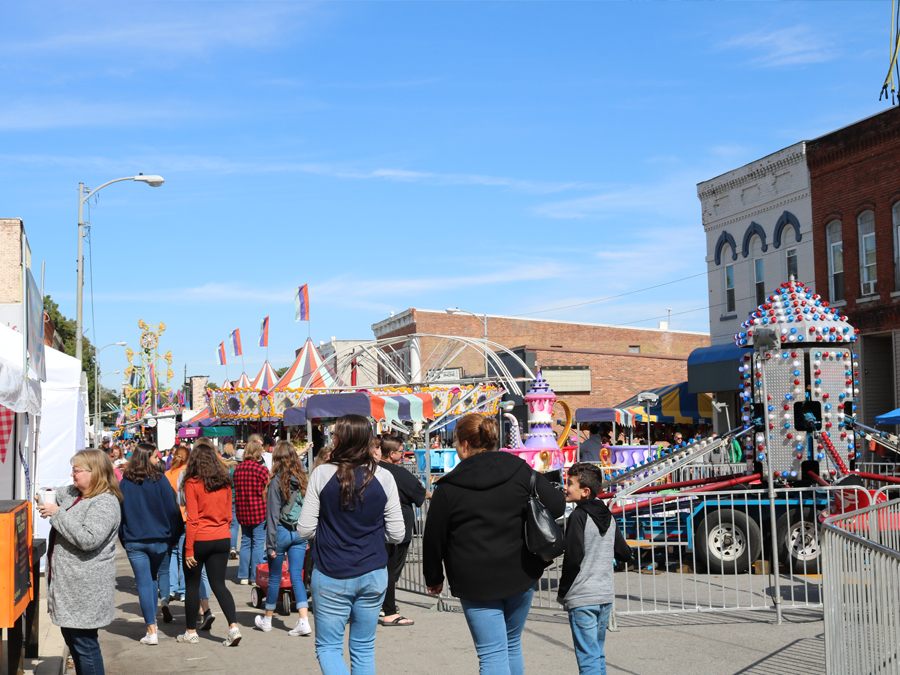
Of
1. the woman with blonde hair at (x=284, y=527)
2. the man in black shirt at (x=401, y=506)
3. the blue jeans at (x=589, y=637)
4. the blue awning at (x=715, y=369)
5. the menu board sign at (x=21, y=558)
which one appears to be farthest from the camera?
the blue awning at (x=715, y=369)

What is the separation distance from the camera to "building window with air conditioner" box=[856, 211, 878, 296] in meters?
22.7

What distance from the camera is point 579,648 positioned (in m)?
5.42

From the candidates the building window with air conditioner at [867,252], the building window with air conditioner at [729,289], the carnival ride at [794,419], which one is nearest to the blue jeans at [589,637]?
the carnival ride at [794,419]

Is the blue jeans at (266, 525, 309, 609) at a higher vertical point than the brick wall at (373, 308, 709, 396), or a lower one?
lower

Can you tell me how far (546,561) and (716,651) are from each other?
10.7 ft

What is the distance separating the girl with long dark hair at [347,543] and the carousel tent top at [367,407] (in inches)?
499

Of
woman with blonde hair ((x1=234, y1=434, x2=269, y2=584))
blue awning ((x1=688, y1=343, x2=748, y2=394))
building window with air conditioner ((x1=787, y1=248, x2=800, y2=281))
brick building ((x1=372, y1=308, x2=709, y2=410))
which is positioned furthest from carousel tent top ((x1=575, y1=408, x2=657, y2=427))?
brick building ((x1=372, y1=308, x2=709, y2=410))

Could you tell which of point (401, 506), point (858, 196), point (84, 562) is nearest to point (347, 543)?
point (84, 562)

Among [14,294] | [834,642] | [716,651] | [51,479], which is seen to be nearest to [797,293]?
[716,651]

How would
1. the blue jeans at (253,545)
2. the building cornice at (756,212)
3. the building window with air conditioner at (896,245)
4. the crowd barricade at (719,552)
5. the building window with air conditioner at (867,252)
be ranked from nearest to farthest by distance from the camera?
1. the crowd barricade at (719,552)
2. the blue jeans at (253,545)
3. the building window with air conditioner at (896,245)
4. the building window with air conditioner at (867,252)
5. the building cornice at (756,212)

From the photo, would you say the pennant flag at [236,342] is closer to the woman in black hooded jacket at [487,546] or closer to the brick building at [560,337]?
the brick building at [560,337]

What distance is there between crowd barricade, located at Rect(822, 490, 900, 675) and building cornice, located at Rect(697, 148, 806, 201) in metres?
20.5

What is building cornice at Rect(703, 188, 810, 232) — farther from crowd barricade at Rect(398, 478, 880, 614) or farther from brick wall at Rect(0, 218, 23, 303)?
brick wall at Rect(0, 218, 23, 303)

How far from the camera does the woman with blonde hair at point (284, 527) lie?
858 cm
